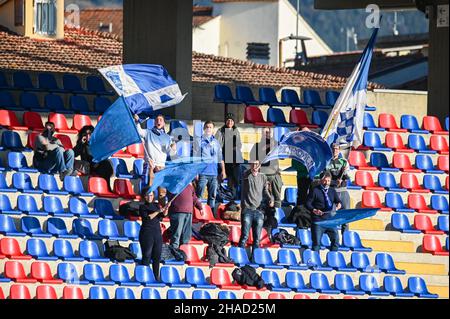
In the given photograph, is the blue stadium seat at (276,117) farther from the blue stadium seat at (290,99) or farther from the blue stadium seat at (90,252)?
the blue stadium seat at (90,252)

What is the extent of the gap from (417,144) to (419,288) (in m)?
4.01

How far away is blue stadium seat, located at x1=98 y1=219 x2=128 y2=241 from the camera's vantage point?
22.3 metres

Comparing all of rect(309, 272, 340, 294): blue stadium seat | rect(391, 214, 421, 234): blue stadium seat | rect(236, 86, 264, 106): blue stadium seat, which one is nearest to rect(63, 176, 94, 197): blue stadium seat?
rect(309, 272, 340, 294): blue stadium seat

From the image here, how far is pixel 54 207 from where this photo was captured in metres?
22.6

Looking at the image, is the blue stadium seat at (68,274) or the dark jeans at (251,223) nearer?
the blue stadium seat at (68,274)

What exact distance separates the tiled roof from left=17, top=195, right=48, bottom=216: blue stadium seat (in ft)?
26.5

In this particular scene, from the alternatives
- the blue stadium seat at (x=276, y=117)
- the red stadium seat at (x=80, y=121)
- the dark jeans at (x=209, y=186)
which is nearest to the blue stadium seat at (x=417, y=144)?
the blue stadium seat at (x=276, y=117)

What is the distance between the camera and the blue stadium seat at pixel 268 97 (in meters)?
28.1

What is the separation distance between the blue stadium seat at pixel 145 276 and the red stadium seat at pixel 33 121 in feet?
12.0

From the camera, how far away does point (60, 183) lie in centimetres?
2327

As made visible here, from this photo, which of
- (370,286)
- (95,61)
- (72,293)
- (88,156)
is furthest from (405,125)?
(72,293)

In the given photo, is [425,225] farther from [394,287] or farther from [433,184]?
[394,287]
